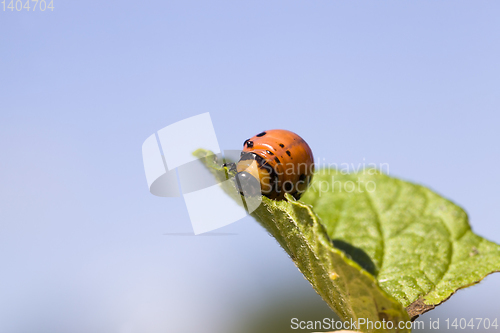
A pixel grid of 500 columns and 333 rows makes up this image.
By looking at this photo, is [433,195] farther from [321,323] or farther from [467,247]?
[321,323]

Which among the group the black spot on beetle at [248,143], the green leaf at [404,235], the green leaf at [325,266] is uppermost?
the black spot on beetle at [248,143]

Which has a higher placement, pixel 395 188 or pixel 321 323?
pixel 395 188

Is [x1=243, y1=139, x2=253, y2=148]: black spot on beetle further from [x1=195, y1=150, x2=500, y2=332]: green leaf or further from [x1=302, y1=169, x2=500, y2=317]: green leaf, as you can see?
[x1=302, y1=169, x2=500, y2=317]: green leaf

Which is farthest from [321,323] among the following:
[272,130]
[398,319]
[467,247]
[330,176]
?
[330,176]

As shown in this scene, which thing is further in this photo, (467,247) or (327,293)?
(467,247)

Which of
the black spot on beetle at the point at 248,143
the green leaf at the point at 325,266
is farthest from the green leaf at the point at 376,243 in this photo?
the black spot on beetle at the point at 248,143

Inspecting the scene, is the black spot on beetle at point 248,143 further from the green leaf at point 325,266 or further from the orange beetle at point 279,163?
the green leaf at point 325,266

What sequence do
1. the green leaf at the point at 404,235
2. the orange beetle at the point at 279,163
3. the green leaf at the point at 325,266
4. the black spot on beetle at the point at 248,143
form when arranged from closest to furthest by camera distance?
the green leaf at the point at 325,266 → the green leaf at the point at 404,235 → the orange beetle at the point at 279,163 → the black spot on beetle at the point at 248,143

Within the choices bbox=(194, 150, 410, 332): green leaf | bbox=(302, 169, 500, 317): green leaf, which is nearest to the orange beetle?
bbox=(302, 169, 500, 317): green leaf
